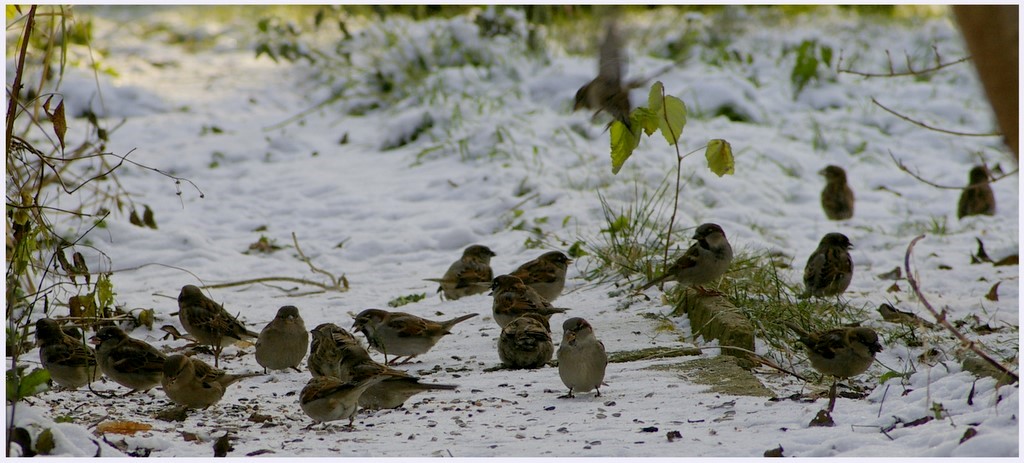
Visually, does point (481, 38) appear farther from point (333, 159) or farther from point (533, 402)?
point (533, 402)

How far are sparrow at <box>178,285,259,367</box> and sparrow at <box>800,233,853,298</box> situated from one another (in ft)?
11.0

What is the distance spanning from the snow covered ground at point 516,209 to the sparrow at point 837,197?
0.62ft

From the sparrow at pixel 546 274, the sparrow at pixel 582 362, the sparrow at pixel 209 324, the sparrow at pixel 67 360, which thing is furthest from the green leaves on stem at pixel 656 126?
the sparrow at pixel 67 360

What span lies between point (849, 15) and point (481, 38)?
815 cm

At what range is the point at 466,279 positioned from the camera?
735 cm

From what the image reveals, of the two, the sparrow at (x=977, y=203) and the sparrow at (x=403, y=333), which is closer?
the sparrow at (x=403, y=333)

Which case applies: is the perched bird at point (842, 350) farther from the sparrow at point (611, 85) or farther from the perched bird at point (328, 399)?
the perched bird at point (328, 399)

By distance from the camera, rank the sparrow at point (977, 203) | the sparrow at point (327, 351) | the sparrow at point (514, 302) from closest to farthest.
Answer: the sparrow at point (327, 351) → the sparrow at point (514, 302) → the sparrow at point (977, 203)

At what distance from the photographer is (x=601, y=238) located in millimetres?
8016

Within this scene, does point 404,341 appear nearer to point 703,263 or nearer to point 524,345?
point 524,345

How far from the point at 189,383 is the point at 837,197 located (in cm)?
685

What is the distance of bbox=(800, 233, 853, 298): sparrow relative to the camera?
6.67 metres

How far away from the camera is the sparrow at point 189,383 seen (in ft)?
16.5

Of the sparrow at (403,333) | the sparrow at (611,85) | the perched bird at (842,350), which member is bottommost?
the perched bird at (842,350)
